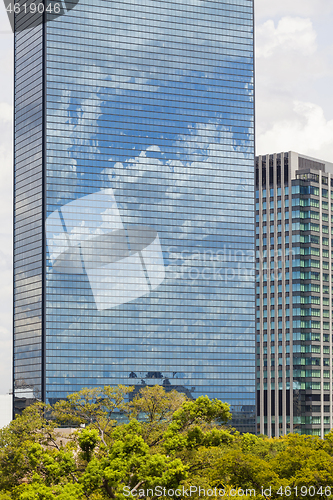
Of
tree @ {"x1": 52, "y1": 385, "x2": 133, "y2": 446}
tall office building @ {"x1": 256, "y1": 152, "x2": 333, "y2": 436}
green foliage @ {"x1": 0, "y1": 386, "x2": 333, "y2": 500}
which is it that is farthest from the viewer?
tall office building @ {"x1": 256, "y1": 152, "x2": 333, "y2": 436}

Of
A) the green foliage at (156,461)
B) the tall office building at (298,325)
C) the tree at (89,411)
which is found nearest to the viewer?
the green foliage at (156,461)

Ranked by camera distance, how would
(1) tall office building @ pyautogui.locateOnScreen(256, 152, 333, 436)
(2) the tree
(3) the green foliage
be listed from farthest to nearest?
(1) tall office building @ pyautogui.locateOnScreen(256, 152, 333, 436) < (2) the tree < (3) the green foliage

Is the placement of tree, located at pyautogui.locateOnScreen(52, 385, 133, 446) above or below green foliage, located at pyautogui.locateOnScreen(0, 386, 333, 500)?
above

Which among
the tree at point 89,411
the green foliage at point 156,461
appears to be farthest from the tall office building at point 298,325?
the tree at point 89,411

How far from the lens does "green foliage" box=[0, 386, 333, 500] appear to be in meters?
46.4

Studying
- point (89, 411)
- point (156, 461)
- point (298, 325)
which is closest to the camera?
point (156, 461)

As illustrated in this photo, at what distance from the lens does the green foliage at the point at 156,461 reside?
46438mm

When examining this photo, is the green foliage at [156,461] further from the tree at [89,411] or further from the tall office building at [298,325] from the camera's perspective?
the tall office building at [298,325]

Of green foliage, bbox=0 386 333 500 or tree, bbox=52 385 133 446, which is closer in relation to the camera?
green foliage, bbox=0 386 333 500

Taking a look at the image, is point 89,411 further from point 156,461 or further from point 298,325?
point 298,325

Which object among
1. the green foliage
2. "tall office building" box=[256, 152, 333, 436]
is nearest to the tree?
the green foliage

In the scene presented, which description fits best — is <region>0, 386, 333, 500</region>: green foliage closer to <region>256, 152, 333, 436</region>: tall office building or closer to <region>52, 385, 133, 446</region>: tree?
<region>52, 385, 133, 446</region>: tree

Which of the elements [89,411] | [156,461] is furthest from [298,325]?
[156,461]

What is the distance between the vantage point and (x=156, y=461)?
1820 inches
